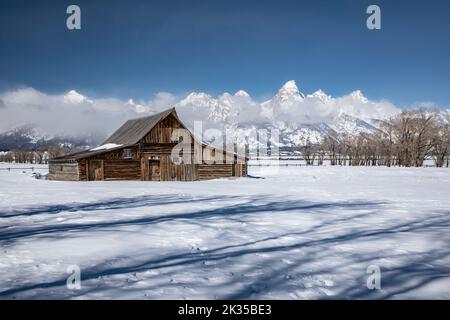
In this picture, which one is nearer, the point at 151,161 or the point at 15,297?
the point at 15,297

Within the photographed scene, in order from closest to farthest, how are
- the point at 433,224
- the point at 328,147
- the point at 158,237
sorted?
the point at 158,237 < the point at 433,224 < the point at 328,147

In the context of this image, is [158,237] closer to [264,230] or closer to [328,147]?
[264,230]

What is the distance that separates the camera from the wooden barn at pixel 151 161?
30672 mm

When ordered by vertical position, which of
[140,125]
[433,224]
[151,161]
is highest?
[140,125]

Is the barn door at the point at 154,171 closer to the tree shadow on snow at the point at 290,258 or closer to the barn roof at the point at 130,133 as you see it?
the barn roof at the point at 130,133

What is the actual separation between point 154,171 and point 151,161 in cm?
100

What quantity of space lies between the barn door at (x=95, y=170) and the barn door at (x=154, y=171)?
4356 mm

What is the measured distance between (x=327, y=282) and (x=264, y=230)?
4.08m

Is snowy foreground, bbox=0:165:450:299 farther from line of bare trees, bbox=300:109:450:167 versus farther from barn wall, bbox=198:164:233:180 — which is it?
line of bare trees, bbox=300:109:450:167

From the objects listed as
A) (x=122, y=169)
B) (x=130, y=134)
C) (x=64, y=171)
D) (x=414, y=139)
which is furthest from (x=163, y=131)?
(x=414, y=139)

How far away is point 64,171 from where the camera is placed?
32.1 m

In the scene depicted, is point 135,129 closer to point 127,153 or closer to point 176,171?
point 127,153

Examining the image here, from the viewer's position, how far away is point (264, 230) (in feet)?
31.5
